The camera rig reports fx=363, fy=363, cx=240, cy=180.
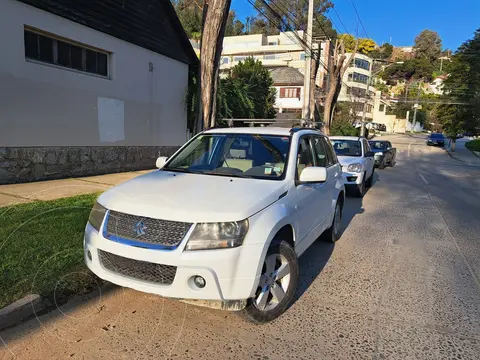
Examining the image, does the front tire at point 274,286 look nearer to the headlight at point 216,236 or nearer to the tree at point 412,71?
the headlight at point 216,236

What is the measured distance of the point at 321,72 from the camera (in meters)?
54.2

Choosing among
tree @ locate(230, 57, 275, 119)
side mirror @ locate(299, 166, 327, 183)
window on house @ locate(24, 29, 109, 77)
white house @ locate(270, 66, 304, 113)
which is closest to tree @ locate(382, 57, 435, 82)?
white house @ locate(270, 66, 304, 113)

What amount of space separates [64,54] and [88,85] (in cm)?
100

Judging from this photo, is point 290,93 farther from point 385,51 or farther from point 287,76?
point 385,51

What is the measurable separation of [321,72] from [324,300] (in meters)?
54.4

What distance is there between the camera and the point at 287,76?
153 feet

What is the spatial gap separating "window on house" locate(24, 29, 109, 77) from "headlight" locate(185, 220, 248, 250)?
27.4 feet

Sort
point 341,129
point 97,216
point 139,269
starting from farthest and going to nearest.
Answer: point 341,129
point 97,216
point 139,269

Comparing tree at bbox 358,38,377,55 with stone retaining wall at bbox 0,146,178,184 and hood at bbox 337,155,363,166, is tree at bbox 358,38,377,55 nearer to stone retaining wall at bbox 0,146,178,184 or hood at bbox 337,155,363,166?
hood at bbox 337,155,363,166

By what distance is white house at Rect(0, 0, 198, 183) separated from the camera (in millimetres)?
8521

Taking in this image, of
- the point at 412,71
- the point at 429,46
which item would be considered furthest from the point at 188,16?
the point at 429,46

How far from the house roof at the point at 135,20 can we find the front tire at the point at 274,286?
8867 millimetres

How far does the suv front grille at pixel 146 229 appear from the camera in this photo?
2867 mm

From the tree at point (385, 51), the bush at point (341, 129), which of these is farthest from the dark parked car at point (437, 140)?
the tree at point (385, 51)
